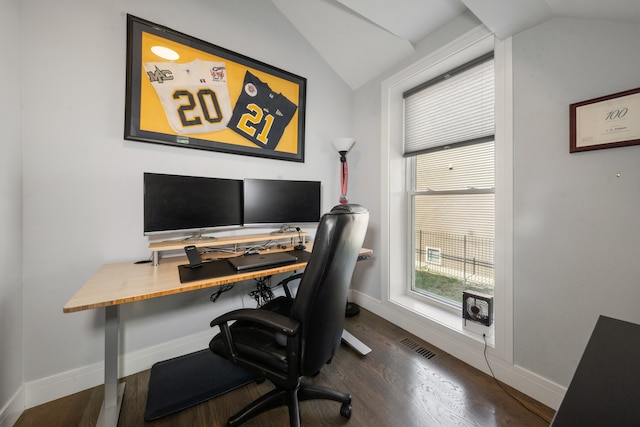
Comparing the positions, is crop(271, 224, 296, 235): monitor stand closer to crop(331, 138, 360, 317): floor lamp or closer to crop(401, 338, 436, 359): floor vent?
crop(331, 138, 360, 317): floor lamp

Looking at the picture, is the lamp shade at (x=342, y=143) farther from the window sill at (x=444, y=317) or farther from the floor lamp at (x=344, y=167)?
the window sill at (x=444, y=317)

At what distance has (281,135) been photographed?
2191 millimetres

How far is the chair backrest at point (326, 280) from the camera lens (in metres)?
0.93

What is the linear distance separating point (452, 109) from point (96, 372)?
3190 mm

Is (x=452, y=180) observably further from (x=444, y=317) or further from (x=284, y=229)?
(x=284, y=229)

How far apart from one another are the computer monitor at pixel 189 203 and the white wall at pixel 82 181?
25 cm

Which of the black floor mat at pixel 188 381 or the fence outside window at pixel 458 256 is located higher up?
the fence outside window at pixel 458 256

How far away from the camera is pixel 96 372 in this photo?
58.6 inches

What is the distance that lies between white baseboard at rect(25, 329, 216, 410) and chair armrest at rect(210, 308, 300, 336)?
1.07 meters

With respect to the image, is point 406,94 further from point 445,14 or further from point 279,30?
point 279,30

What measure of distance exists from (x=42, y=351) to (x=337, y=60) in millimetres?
3155

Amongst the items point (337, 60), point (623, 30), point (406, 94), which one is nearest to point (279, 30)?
point (337, 60)

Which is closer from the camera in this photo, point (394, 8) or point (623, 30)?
point (623, 30)

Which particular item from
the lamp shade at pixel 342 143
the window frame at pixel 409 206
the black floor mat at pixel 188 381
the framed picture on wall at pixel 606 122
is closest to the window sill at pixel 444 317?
the window frame at pixel 409 206
